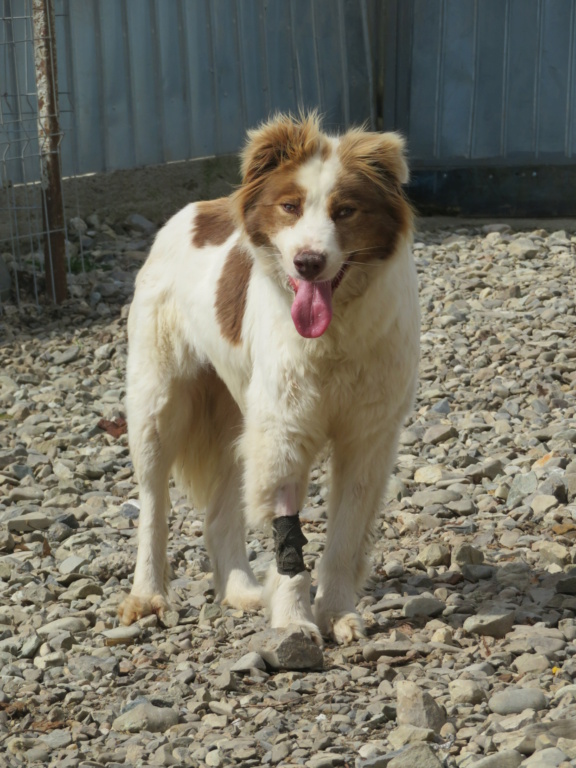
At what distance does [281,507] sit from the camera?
14.9 feet

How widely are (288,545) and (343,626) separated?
1.25 feet

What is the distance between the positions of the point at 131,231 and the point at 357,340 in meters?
7.24

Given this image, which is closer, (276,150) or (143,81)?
(276,150)

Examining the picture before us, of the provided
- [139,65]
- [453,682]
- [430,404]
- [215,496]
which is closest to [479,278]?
[430,404]

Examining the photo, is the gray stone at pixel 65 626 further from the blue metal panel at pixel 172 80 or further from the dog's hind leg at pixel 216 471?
the blue metal panel at pixel 172 80

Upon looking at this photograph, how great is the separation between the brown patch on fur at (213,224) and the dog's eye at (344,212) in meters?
1.06

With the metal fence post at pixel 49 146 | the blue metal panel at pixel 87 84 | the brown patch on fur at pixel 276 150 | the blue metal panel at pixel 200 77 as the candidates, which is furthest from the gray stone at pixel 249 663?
the blue metal panel at pixel 200 77

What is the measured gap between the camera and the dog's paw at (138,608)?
4.91m

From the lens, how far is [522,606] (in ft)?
15.0

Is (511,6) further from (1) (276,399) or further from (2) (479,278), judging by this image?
(1) (276,399)

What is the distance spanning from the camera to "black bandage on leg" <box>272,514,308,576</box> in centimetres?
448

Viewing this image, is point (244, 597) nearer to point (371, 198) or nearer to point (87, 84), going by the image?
point (371, 198)

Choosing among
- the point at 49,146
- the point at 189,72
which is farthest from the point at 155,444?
the point at 189,72

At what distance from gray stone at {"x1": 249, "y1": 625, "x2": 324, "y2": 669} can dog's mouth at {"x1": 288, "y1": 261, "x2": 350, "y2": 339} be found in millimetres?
1103
